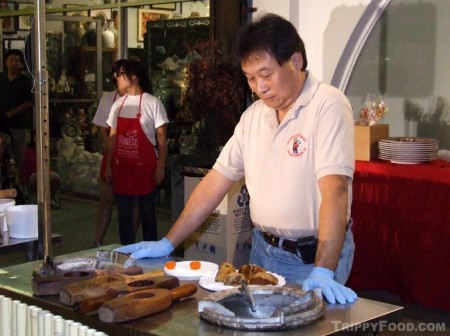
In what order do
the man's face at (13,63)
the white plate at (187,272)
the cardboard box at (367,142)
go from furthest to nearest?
the man's face at (13,63) < the cardboard box at (367,142) < the white plate at (187,272)

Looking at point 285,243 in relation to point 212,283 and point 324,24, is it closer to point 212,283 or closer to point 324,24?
point 212,283

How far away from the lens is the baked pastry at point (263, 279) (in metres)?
2.26

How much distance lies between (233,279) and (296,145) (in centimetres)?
61

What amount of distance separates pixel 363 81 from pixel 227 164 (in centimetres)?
296

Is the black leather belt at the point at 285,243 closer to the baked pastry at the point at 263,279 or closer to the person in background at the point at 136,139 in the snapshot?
the baked pastry at the point at 263,279

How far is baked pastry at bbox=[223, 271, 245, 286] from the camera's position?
227 cm

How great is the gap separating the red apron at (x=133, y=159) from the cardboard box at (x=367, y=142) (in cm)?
148

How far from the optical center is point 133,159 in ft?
18.6

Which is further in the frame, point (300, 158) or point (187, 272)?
point (300, 158)

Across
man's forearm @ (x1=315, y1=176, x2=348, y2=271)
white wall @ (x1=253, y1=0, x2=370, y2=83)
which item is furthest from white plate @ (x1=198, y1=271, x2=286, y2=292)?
white wall @ (x1=253, y1=0, x2=370, y2=83)

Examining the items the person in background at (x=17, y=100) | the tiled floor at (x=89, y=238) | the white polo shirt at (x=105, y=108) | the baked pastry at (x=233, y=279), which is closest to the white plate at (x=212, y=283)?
the baked pastry at (x=233, y=279)

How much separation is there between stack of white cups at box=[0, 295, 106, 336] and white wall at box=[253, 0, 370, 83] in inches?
145

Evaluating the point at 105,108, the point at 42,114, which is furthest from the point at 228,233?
the point at 42,114

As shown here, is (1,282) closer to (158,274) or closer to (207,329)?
(158,274)
